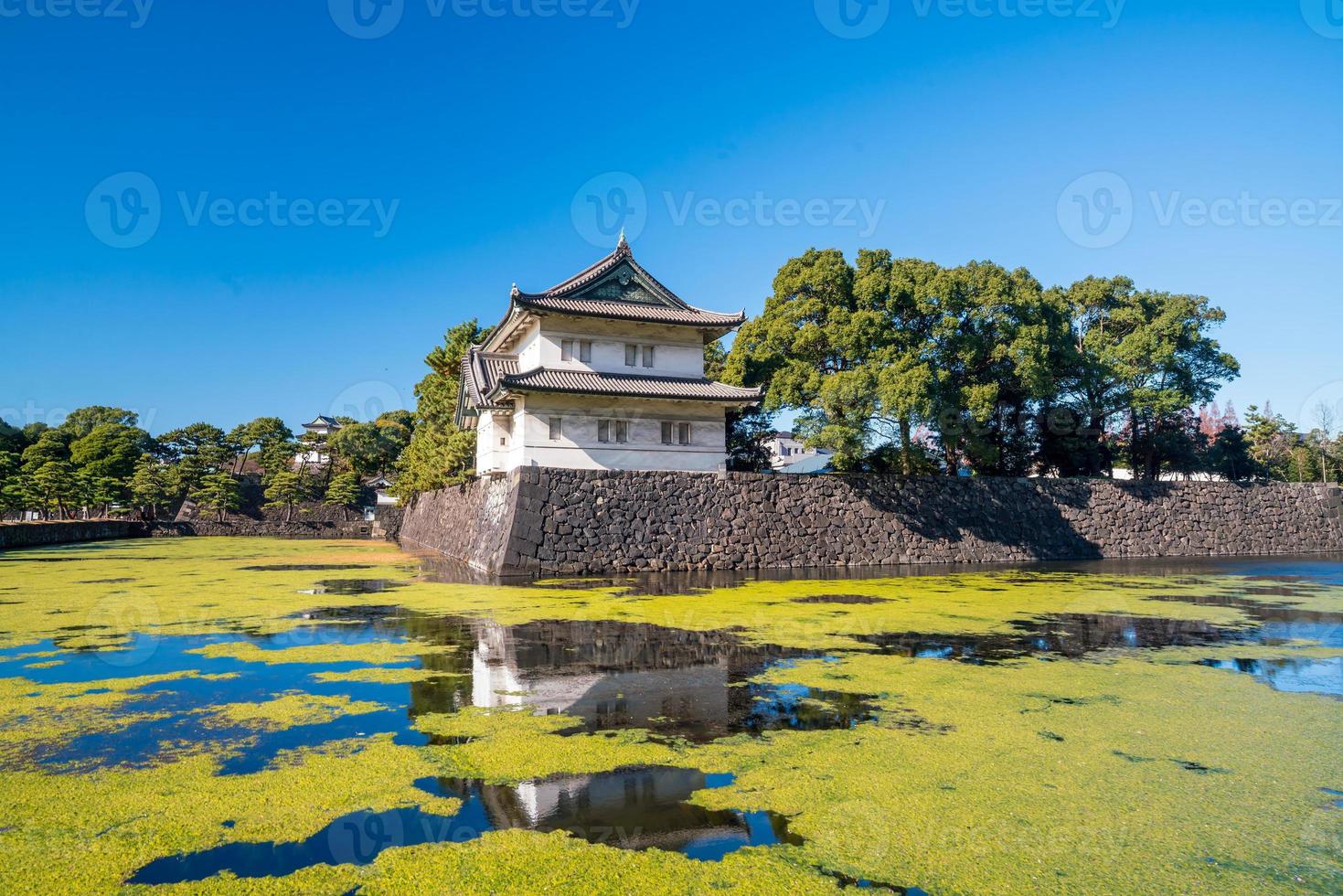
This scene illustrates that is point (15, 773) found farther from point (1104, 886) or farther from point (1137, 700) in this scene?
point (1137, 700)

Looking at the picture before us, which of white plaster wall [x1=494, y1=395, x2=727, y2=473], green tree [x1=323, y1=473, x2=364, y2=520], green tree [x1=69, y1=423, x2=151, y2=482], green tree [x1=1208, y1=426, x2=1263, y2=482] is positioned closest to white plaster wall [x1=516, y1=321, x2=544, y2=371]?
white plaster wall [x1=494, y1=395, x2=727, y2=473]

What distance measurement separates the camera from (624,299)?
69.9ft

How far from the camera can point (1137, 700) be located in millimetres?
6020

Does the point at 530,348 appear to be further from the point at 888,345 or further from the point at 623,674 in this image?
the point at 623,674

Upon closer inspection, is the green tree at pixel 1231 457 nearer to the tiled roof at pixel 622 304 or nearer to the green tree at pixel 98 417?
the tiled roof at pixel 622 304

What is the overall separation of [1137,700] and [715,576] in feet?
37.8

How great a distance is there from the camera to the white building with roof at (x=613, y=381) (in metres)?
19.5

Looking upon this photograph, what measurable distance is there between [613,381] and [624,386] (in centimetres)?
51

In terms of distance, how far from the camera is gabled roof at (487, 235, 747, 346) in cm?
2028

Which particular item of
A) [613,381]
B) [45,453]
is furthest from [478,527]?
[45,453]

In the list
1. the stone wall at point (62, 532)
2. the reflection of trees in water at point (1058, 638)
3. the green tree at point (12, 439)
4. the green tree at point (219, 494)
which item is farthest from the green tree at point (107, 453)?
Result: the reflection of trees in water at point (1058, 638)

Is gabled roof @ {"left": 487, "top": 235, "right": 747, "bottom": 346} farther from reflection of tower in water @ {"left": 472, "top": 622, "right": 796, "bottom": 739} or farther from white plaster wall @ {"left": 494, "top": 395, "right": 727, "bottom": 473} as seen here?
reflection of tower in water @ {"left": 472, "top": 622, "right": 796, "bottom": 739}

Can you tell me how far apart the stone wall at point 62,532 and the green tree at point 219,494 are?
312 cm

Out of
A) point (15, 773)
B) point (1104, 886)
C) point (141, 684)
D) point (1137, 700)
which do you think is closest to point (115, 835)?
point (15, 773)
